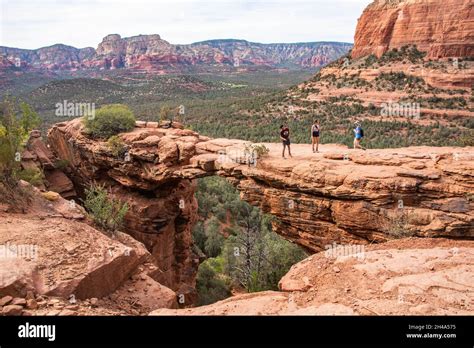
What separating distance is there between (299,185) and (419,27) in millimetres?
47906

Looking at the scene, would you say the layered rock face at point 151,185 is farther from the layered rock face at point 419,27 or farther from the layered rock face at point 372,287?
the layered rock face at point 419,27

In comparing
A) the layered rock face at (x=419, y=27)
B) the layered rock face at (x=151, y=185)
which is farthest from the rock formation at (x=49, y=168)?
the layered rock face at (x=419, y=27)

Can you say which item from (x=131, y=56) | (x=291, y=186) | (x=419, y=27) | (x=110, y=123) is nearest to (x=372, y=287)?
(x=291, y=186)

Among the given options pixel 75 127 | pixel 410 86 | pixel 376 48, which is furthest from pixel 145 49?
pixel 75 127

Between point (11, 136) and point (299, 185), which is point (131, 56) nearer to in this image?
point (11, 136)

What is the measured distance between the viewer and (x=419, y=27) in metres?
50.9

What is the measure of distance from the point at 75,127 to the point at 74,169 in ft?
6.36

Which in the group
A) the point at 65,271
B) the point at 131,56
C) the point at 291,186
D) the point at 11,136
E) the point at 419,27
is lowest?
the point at 65,271

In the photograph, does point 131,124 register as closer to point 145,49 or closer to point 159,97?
point 159,97

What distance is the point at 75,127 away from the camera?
727 inches

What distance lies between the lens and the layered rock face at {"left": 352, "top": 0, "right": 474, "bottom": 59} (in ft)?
155

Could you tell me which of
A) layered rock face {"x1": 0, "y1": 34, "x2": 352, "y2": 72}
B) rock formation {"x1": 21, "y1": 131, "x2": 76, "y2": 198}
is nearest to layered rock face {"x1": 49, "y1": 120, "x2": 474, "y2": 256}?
rock formation {"x1": 21, "y1": 131, "x2": 76, "y2": 198}

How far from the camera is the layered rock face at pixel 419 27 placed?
4728cm

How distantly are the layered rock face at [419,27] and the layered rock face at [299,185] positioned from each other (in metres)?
41.2
